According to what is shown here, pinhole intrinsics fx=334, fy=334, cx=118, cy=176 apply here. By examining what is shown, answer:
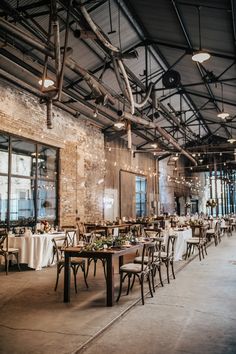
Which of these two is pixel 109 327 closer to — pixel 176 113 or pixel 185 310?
pixel 185 310

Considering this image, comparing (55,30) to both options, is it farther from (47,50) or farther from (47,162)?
(47,162)

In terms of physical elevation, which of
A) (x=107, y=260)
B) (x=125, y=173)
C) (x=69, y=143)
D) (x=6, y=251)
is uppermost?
(x=69, y=143)

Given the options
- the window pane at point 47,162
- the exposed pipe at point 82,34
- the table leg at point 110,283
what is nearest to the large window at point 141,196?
the window pane at point 47,162

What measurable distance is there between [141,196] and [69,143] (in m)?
7.20

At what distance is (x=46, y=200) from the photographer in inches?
408

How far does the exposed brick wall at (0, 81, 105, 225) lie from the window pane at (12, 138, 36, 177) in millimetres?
263

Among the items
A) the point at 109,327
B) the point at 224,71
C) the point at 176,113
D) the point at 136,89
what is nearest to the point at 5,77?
the point at 136,89

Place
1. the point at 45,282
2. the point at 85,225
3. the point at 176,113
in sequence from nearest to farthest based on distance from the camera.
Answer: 1. the point at 45,282
2. the point at 85,225
3. the point at 176,113

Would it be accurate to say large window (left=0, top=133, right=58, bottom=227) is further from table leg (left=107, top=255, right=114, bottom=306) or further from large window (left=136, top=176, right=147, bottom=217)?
large window (left=136, top=176, right=147, bottom=217)

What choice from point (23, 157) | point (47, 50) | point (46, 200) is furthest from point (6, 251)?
point (47, 50)

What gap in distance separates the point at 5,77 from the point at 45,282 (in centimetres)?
501

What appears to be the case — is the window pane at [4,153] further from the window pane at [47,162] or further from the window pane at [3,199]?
the window pane at [47,162]

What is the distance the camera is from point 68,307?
448cm

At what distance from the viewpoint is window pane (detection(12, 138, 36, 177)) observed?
9.10 meters
